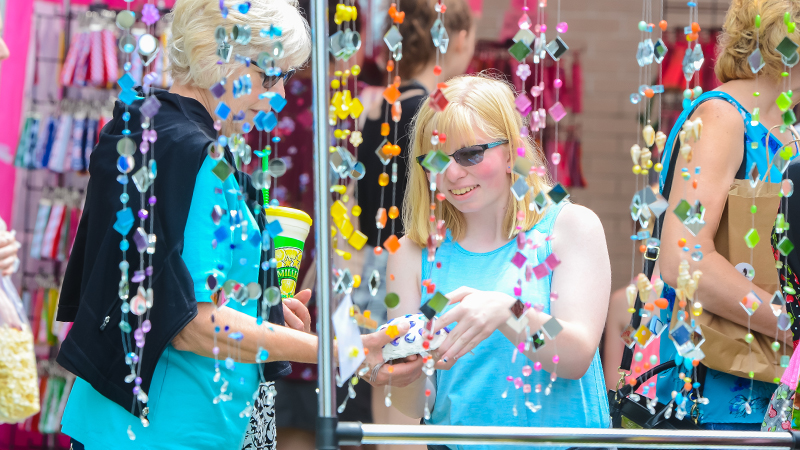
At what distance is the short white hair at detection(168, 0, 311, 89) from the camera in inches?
54.0

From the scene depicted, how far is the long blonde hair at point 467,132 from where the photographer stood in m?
1.48

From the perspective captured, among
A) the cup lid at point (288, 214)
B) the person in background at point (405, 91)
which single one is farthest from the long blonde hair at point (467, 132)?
the person in background at point (405, 91)

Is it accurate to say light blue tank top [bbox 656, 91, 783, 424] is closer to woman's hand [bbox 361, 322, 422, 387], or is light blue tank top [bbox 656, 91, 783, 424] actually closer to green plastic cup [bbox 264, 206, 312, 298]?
woman's hand [bbox 361, 322, 422, 387]

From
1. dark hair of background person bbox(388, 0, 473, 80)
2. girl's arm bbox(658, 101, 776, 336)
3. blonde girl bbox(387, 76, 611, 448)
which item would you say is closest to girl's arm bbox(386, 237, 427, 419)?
blonde girl bbox(387, 76, 611, 448)

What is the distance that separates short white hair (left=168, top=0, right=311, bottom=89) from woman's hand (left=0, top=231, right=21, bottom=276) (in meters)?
0.41

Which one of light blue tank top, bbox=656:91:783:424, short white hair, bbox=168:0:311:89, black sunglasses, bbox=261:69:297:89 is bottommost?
light blue tank top, bbox=656:91:783:424

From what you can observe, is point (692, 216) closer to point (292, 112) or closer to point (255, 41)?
point (255, 41)

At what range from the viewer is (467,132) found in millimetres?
1460

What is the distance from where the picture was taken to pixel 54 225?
2883 millimetres

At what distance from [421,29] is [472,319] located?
1469 millimetres

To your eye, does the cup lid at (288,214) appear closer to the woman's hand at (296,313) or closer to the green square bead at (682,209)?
the woman's hand at (296,313)

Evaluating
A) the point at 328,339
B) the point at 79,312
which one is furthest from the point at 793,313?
the point at 79,312

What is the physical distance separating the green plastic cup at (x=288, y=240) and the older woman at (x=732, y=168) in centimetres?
66

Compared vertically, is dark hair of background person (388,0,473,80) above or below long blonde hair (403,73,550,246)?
above
